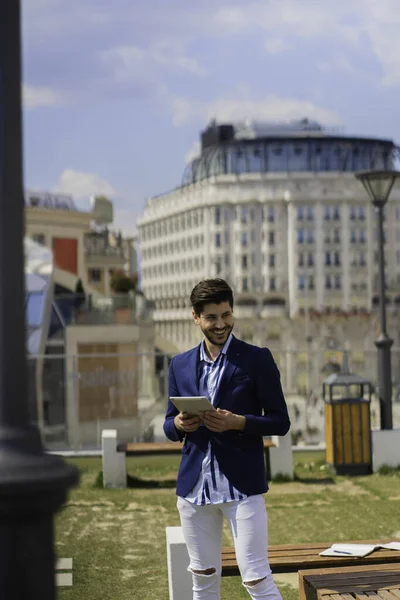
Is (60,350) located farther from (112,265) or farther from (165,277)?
(165,277)

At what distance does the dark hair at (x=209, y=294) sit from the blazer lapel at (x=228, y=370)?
22 centimetres

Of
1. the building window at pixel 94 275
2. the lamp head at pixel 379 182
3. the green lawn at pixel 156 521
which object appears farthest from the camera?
the building window at pixel 94 275

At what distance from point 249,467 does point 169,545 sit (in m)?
1.48

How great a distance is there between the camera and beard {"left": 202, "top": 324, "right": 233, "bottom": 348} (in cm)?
516

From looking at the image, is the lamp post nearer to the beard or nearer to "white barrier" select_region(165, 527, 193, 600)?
the beard

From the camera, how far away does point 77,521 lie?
10.9 meters

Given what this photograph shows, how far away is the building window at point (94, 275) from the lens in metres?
78.6

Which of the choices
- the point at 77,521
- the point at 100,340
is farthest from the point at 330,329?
the point at 77,521

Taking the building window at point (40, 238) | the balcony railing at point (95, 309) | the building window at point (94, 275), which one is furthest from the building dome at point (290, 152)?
the balcony railing at point (95, 309)

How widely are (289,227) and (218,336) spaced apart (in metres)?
116

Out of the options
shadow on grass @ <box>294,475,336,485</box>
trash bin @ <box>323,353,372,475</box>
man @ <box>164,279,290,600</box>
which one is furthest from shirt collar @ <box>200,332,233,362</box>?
trash bin @ <box>323,353,372,475</box>

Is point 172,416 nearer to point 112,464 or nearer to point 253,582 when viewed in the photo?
point 253,582

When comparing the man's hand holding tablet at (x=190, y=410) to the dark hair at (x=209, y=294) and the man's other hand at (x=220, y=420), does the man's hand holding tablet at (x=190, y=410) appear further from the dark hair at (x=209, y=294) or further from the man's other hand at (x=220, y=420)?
the dark hair at (x=209, y=294)

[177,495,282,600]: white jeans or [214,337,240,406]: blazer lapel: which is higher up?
[214,337,240,406]: blazer lapel
